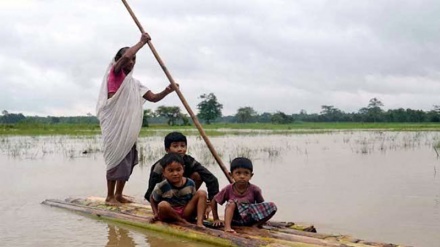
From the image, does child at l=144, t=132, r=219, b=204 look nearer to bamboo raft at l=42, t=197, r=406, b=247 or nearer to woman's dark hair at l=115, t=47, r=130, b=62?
bamboo raft at l=42, t=197, r=406, b=247

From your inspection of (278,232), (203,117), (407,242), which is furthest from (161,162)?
(203,117)

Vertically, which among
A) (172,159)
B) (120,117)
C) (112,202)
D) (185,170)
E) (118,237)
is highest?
(120,117)

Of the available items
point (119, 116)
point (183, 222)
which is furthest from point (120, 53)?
point (183, 222)

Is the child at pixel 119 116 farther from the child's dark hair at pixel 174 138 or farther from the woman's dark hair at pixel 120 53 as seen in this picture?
the child's dark hair at pixel 174 138

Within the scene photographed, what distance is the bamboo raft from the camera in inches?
142

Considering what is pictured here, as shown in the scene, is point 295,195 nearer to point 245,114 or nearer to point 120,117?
point 120,117

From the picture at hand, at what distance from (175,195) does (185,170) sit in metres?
0.45

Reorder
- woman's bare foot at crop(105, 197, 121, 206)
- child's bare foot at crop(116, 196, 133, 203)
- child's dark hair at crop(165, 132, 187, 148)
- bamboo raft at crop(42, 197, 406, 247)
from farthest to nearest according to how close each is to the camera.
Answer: child's bare foot at crop(116, 196, 133, 203)
woman's bare foot at crop(105, 197, 121, 206)
child's dark hair at crop(165, 132, 187, 148)
bamboo raft at crop(42, 197, 406, 247)

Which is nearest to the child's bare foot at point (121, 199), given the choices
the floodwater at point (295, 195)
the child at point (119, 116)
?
the child at point (119, 116)

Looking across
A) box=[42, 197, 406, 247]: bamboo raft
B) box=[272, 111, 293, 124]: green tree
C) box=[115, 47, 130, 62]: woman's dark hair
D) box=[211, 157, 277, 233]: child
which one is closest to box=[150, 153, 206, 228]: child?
box=[42, 197, 406, 247]: bamboo raft

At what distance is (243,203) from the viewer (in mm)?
4215

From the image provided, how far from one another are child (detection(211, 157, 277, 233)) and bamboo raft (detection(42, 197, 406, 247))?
0.09 meters

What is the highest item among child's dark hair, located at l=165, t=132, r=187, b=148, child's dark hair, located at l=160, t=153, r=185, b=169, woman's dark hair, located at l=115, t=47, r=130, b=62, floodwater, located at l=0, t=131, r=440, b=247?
woman's dark hair, located at l=115, t=47, r=130, b=62

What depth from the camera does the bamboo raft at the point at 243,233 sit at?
361 cm
